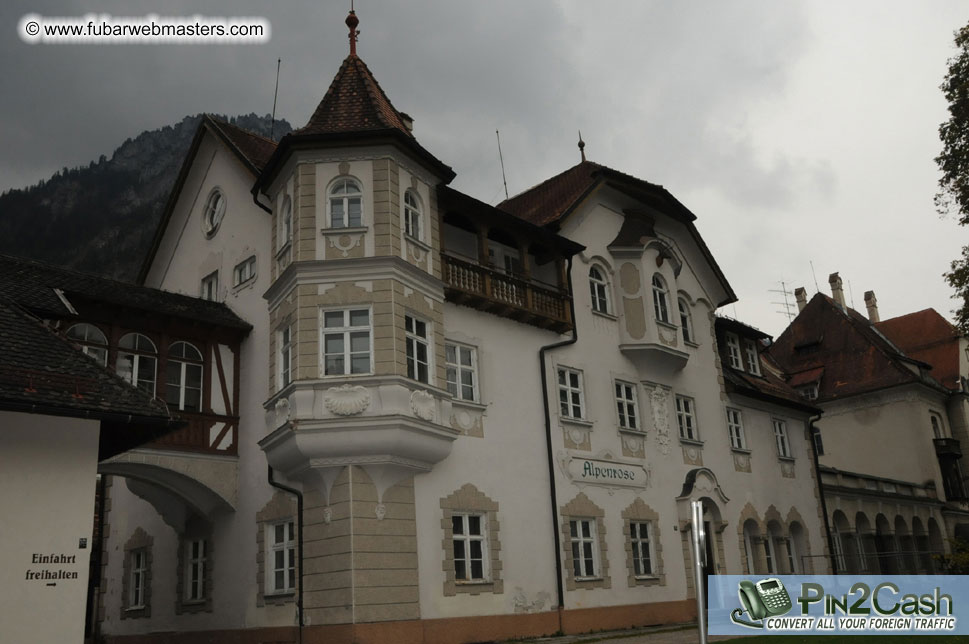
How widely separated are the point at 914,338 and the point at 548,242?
4072cm

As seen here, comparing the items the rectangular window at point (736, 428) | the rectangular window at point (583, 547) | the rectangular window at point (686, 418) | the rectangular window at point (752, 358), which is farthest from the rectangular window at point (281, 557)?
the rectangular window at point (752, 358)

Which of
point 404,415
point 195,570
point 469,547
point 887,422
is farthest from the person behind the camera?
point 887,422

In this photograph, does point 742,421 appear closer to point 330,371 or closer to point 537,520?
point 537,520

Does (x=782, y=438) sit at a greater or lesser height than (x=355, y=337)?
lesser

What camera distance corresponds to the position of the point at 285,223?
21.7 meters

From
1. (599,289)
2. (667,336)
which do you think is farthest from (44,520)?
(667,336)

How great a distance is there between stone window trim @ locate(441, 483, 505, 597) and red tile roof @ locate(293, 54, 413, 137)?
868 cm

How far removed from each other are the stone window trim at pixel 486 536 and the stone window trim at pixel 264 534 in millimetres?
3267

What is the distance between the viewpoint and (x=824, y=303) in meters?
52.9

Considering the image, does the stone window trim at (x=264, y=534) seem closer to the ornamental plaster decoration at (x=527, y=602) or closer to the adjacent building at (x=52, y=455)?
the ornamental plaster decoration at (x=527, y=602)

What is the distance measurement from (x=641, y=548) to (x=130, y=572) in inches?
559

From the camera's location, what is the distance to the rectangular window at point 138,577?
23.9 m

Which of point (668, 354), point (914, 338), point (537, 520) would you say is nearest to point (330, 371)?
point (537, 520)

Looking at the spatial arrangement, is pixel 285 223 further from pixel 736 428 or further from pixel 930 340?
pixel 930 340
